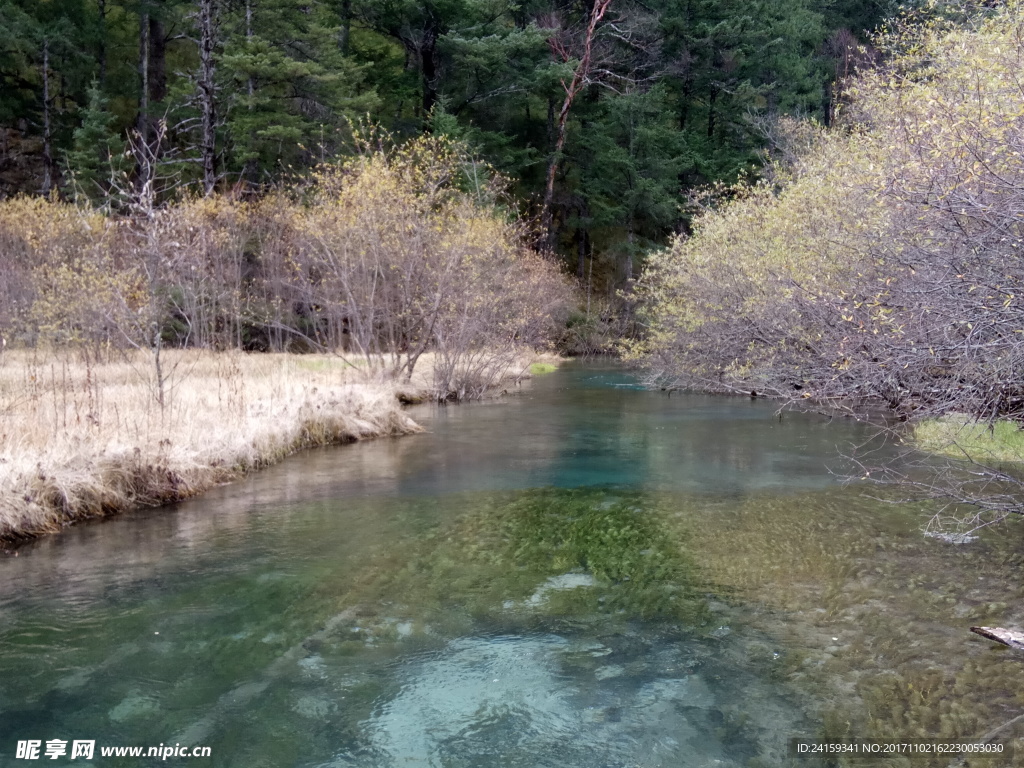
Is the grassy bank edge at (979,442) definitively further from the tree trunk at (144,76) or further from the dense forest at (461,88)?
the tree trunk at (144,76)

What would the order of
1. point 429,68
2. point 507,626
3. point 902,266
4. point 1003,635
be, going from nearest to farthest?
point 1003,635, point 507,626, point 902,266, point 429,68

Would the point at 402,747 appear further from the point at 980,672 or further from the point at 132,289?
the point at 132,289

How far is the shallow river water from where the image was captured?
200 inches

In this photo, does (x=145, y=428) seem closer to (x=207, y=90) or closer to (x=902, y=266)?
(x=902, y=266)

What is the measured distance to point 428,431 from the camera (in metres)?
17.4

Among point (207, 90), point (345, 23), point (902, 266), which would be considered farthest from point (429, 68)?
point (902, 266)

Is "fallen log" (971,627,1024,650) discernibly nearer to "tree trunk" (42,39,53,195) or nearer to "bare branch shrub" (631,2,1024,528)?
"bare branch shrub" (631,2,1024,528)

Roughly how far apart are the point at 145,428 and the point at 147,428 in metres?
0.04

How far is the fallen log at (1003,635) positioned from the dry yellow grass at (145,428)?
31.3ft

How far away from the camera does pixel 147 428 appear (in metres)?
11.9

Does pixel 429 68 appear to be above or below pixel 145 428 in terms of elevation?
above

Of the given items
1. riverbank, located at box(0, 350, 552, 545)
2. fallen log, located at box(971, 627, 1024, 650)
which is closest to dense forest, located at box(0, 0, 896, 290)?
riverbank, located at box(0, 350, 552, 545)

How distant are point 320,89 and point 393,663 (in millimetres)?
30544

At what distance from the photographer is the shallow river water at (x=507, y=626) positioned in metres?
5.09
